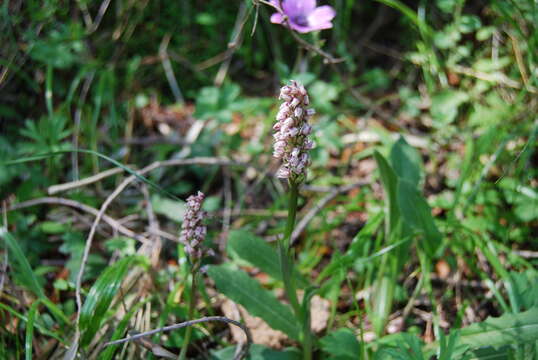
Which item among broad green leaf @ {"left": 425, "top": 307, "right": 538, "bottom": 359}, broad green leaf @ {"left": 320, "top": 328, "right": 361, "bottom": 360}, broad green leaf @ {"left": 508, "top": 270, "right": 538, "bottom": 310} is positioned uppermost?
broad green leaf @ {"left": 508, "top": 270, "right": 538, "bottom": 310}

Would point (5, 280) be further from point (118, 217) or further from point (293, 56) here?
point (293, 56)

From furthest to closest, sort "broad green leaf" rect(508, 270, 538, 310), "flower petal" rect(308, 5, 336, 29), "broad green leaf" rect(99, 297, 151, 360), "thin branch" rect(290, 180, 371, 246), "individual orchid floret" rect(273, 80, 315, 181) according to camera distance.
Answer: "thin branch" rect(290, 180, 371, 246)
"flower petal" rect(308, 5, 336, 29)
"broad green leaf" rect(508, 270, 538, 310)
"broad green leaf" rect(99, 297, 151, 360)
"individual orchid floret" rect(273, 80, 315, 181)

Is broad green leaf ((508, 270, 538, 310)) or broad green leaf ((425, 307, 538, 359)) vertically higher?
broad green leaf ((508, 270, 538, 310))

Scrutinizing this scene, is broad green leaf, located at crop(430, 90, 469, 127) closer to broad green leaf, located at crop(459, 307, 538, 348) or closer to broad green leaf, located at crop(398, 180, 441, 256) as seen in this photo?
broad green leaf, located at crop(398, 180, 441, 256)

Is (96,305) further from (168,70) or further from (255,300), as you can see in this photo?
(168,70)

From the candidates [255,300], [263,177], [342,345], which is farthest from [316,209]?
[342,345]

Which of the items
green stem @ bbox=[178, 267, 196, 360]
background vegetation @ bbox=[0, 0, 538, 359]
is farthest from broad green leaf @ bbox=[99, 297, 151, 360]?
green stem @ bbox=[178, 267, 196, 360]

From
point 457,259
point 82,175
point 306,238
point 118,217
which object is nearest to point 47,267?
point 118,217
